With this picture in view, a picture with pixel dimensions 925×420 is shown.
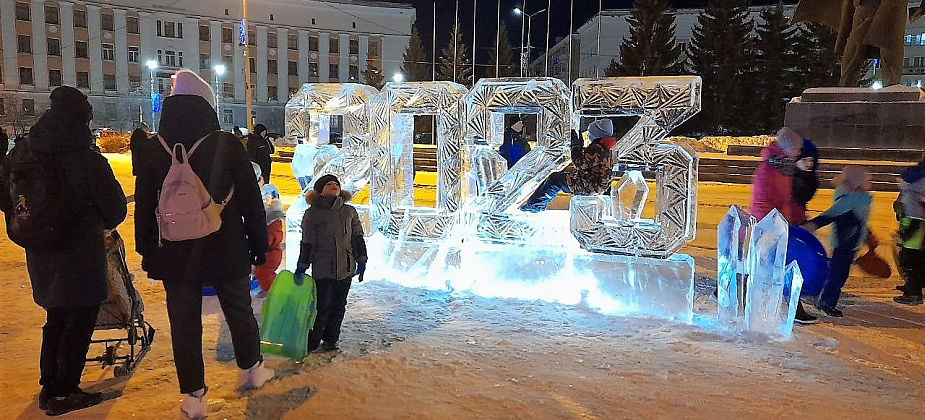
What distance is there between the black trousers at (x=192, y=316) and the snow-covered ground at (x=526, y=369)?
0.31m

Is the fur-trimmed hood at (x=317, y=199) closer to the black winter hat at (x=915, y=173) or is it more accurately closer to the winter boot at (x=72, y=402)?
the winter boot at (x=72, y=402)

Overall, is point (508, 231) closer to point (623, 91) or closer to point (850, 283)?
point (623, 91)

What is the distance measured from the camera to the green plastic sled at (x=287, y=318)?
4270 mm

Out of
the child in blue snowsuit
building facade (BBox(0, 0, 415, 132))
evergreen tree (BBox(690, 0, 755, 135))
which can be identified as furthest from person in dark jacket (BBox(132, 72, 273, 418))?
building facade (BBox(0, 0, 415, 132))

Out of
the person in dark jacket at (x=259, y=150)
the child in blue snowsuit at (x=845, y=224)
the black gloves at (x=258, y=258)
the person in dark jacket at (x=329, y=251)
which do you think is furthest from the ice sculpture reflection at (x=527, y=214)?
the person in dark jacket at (x=259, y=150)

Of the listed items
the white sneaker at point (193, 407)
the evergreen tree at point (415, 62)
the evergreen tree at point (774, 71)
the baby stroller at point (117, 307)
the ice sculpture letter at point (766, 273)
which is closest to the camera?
A: the white sneaker at point (193, 407)

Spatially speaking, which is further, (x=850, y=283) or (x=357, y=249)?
(x=850, y=283)

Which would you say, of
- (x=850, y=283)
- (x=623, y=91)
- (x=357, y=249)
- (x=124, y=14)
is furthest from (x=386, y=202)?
(x=124, y=14)

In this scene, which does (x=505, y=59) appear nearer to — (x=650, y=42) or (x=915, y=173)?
(x=650, y=42)

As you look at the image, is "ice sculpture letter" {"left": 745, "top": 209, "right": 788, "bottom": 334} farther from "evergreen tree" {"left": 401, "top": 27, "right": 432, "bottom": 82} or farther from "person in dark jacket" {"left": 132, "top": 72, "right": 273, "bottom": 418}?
"evergreen tree" {"left": 401, "top": 27, "right": 432, "bottom": 82}

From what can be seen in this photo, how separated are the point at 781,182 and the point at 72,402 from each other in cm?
524

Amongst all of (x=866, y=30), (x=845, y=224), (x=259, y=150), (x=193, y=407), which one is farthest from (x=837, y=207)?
(x=866, y=30)

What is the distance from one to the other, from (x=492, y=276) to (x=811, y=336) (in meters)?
2.64

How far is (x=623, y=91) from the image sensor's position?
17.7 feet
